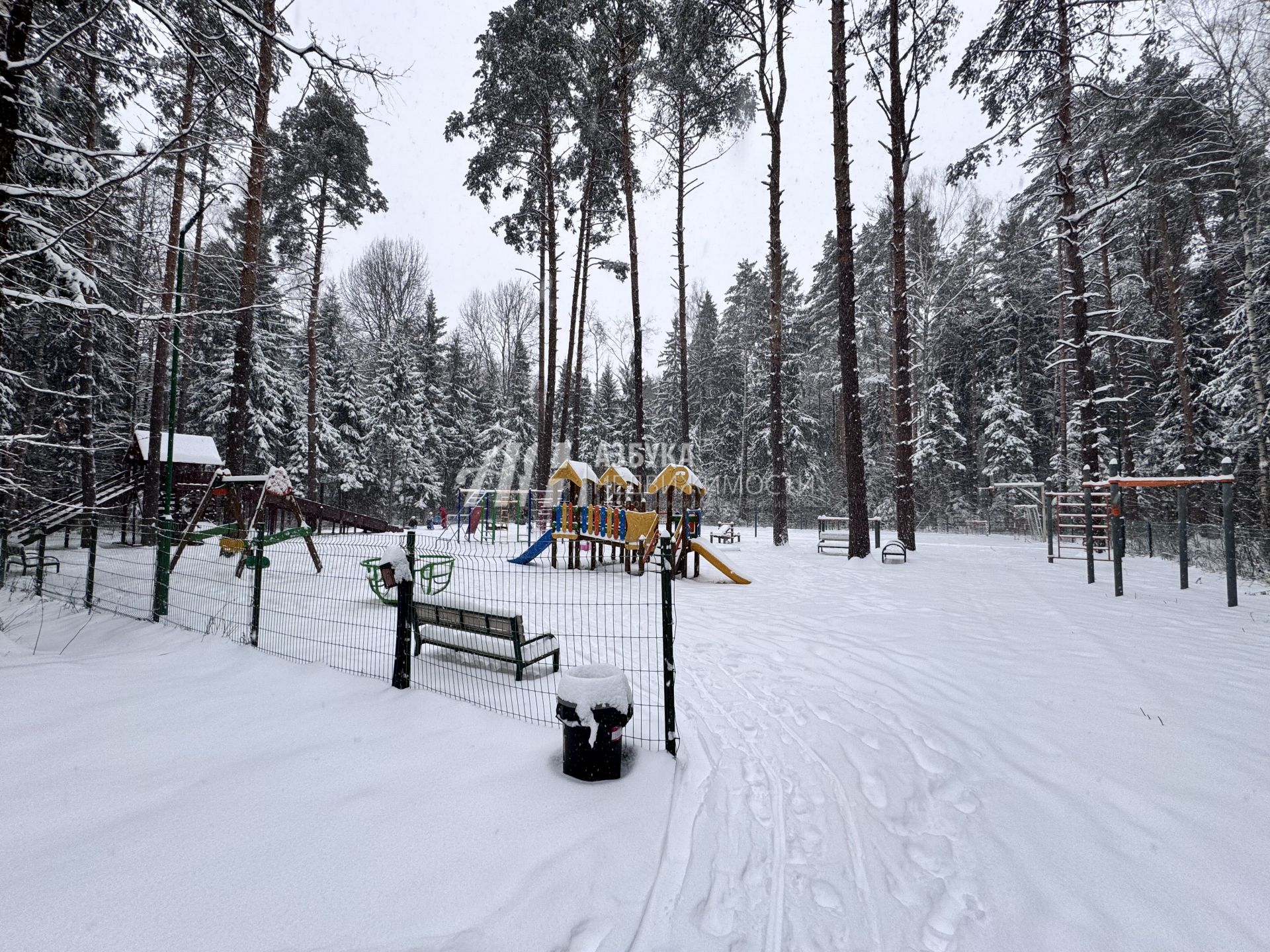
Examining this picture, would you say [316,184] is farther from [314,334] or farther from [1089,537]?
[1089,537]

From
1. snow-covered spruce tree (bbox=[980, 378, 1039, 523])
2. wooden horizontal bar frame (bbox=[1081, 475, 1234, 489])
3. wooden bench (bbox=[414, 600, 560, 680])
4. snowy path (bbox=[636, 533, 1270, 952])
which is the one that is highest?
snow-covered spruce tree (bbox=[980, 378, 1039, 523])

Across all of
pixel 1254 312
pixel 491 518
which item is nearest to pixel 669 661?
pixel 491 518

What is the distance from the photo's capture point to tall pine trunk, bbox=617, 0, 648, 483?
15.0 m

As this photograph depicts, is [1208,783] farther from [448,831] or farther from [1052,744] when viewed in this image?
[448,831]

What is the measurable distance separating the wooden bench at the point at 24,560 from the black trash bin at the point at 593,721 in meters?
9.47

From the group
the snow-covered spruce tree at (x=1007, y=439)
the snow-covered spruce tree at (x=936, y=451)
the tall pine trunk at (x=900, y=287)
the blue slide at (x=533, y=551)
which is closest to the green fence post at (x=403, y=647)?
the blue slide at (x=533, y=551)

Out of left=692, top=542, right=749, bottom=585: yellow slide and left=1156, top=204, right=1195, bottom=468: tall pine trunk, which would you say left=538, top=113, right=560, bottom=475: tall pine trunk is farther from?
left=1156, top=204, right=1195, bottom=468: tall pine trunk

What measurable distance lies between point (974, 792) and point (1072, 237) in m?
15.7

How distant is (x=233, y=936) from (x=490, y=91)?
64.5 ft

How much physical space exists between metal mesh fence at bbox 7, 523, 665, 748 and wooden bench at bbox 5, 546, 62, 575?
0.23 meters

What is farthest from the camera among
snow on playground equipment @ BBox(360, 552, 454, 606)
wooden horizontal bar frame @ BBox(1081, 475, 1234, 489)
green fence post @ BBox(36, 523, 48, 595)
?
green fence post @ BBox(36, 523, 48, 595)

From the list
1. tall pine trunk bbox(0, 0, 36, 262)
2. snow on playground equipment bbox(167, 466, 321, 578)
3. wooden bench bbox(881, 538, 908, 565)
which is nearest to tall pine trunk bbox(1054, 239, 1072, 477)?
wooden bench bbox(881, 538, 908, 565)

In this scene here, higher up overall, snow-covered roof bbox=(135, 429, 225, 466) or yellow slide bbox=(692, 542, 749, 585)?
snow-covered roof bbox=(135, 429, 225, 466)

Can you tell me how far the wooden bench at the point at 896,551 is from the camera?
11625mm
